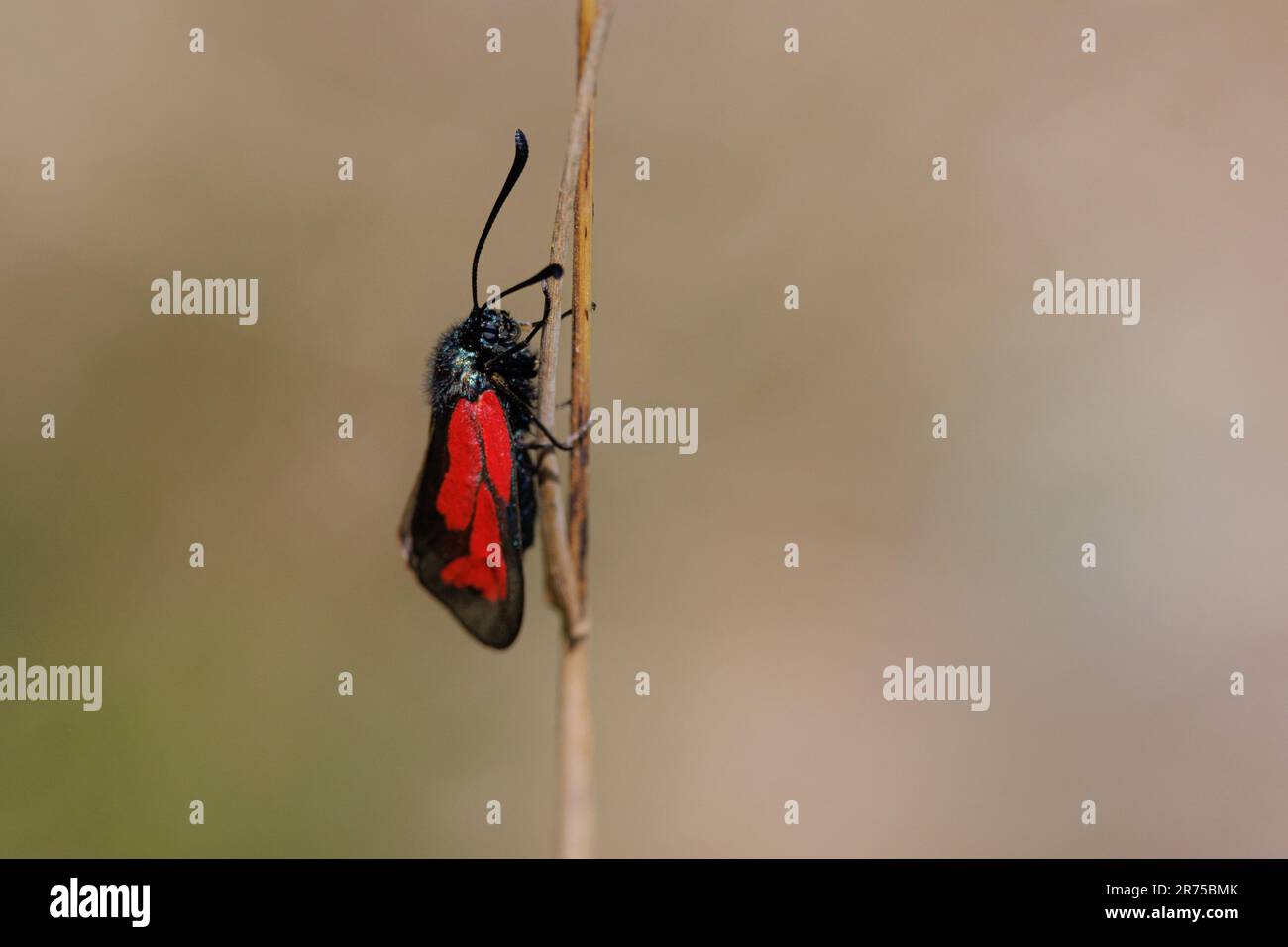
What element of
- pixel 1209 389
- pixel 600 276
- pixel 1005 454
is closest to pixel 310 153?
pixel 600 276

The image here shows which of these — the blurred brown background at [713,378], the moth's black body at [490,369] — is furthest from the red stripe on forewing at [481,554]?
the blurred brown background at [713,378]

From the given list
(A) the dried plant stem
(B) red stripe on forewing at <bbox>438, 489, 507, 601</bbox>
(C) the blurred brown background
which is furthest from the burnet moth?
(C) the blurred brown background

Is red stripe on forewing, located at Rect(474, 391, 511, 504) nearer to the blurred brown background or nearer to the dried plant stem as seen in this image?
the dried plant stem

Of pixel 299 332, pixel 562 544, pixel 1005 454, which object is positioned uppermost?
pixel 299 332

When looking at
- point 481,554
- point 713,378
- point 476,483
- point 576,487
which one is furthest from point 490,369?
point 713,378

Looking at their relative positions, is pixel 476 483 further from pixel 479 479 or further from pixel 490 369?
pixel 490 369

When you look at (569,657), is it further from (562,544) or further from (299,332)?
(299,332)

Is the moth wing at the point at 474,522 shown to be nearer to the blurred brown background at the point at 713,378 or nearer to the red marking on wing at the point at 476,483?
the red marking on wing at the point at 476,483

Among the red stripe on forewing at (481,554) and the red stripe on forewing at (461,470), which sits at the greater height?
the red stripe on forewing at (461,470)
